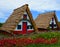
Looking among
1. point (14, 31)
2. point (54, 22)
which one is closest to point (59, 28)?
point (54, 22)

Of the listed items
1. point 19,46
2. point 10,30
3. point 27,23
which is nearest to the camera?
point 19,46

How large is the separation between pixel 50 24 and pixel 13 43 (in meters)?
31.8

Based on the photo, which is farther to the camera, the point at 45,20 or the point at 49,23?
the point at 45,20

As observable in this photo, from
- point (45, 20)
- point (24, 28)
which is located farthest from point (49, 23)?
point (24, 28)

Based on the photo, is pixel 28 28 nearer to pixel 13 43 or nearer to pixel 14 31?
pixel 14 31

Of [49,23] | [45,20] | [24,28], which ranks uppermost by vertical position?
[45,20]

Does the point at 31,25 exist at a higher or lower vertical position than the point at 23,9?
lower

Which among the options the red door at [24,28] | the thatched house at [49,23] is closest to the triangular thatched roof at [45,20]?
the thatched house at [49,23]

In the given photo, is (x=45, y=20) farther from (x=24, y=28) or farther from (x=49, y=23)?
(x=24, y=28)

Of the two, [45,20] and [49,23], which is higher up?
[45,20]

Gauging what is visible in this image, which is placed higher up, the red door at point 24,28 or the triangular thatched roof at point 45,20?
the triangular thatched roof at point 45,20

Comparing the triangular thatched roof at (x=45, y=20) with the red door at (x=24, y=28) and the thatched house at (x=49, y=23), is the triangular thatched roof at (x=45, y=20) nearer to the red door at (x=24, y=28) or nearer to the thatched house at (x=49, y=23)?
the thatched house at (x=49, y=23)

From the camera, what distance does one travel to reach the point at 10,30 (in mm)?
34719

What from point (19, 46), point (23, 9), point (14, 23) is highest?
point (23, 9)
